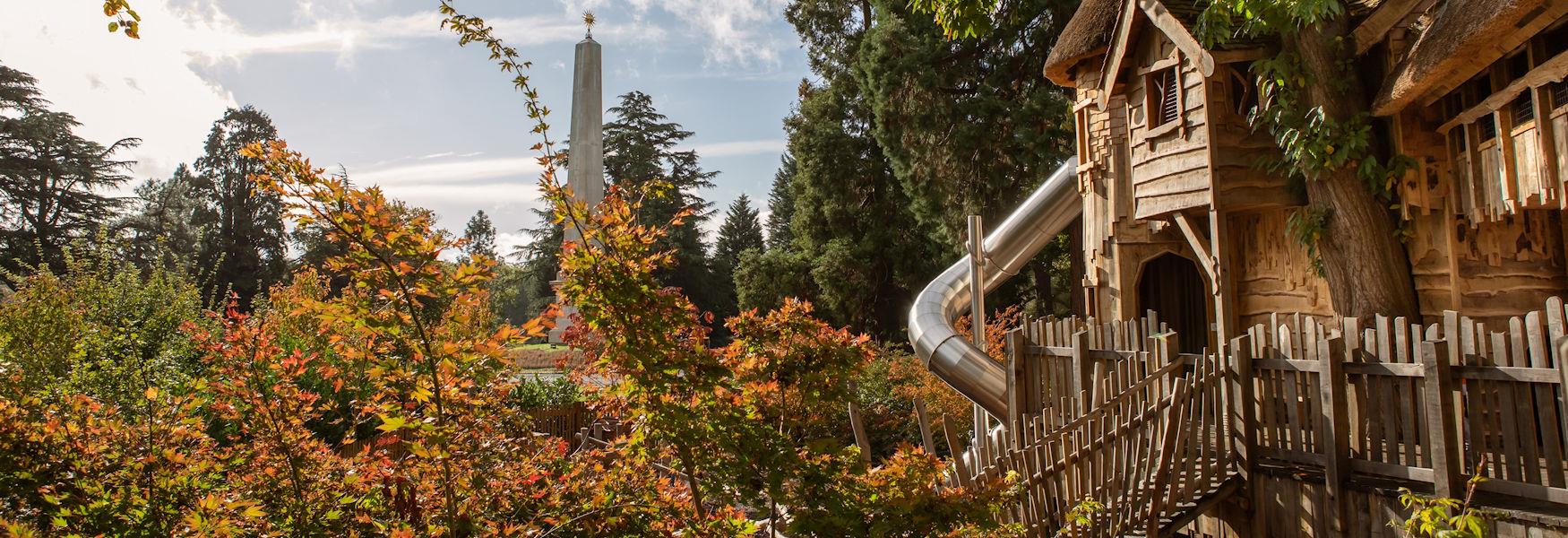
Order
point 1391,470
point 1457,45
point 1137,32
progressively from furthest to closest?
point 1137,32, point 1457,45, point 1391,470

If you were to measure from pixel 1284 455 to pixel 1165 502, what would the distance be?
0.88 meters

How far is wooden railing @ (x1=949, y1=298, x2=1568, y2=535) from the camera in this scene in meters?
4.42

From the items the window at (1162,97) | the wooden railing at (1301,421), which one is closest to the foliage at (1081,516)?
the wooden railing at (1301,421)

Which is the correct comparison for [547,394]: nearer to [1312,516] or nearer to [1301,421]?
[1301,421]

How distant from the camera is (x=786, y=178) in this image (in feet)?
162

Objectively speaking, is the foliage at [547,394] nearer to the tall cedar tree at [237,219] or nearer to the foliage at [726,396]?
the foliage at [726,396]

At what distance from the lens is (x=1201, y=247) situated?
9.42 metres

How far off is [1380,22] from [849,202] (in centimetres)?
1920

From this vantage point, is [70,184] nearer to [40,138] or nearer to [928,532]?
[40,138]

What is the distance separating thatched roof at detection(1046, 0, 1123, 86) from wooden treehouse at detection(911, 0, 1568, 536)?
5 centimetres

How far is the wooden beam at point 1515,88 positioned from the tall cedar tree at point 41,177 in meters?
40.4

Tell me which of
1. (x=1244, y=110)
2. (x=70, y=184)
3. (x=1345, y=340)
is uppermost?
(x=70, y=184)

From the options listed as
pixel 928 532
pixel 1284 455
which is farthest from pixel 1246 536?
pixel 928 532

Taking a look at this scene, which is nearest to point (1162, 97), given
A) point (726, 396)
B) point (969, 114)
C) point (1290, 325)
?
point (1290, 325)
